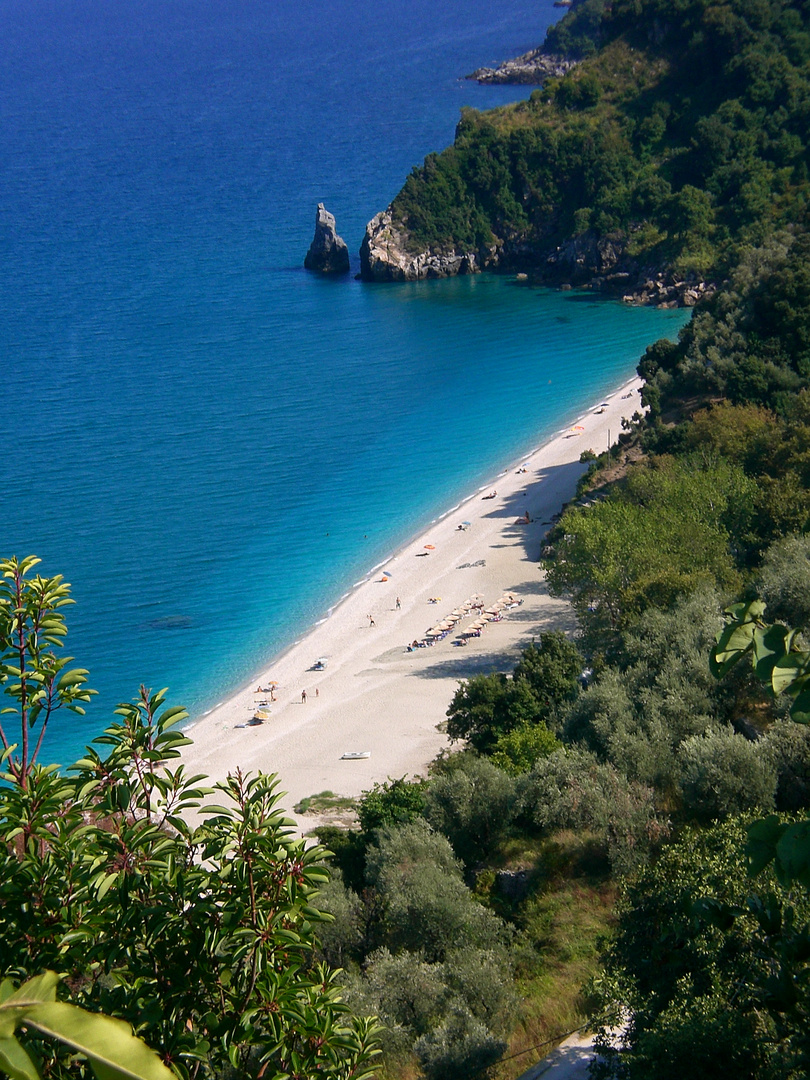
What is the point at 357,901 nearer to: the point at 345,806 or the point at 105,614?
the point at 345,806

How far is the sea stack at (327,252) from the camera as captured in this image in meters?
93.5

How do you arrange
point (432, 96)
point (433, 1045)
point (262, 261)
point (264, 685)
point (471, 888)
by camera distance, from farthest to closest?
point (432, 96)
point (262, 261)
point (264, 685)
point (471, 888)
point (433, 1045)

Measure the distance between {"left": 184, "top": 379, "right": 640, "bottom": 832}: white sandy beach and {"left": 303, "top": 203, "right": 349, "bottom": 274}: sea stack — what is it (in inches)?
1943

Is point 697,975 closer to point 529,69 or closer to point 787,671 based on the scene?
point 787,671

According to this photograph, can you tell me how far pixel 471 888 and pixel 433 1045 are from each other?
536cm

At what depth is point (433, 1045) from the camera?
516 inches

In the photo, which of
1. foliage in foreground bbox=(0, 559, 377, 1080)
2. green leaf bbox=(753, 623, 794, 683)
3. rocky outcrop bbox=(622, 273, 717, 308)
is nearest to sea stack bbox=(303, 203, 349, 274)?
rocky outcrop bbox=(622, 273, 717, 308)

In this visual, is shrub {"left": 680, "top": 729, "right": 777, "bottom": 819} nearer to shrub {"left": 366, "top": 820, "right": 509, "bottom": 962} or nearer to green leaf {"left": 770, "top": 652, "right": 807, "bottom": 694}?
shrub {"left": 366, "top": 820, "right": 509, "bottom": 962}

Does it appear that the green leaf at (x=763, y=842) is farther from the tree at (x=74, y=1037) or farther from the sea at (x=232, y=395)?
the sea at (x=232, y=395)

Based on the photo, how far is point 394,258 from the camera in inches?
3629

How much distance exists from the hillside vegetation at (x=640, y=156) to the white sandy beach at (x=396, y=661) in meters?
39.4

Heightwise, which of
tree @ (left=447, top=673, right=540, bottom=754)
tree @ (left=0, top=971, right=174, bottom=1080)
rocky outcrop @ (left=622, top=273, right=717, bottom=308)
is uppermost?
rocky outcrop @ (left=622, top=273, right=717, bottom=308)

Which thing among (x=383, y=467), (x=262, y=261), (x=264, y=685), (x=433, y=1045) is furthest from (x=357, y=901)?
(x=262, y=261)

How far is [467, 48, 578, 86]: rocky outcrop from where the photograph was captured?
518 ft
